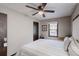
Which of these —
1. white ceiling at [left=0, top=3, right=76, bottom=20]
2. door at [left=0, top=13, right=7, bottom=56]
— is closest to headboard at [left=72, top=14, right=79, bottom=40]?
white ceiling at [left=0, top=3, right=76, bottom=20]

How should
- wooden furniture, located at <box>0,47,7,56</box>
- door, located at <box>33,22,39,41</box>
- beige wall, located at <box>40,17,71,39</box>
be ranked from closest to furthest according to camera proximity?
wooden furniture, located at <box>0,47,7,56</box>
beige wall, located at <box>40,17,71,39</box>
door, located at <box>33,22,39,41</box>

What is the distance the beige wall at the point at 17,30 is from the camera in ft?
3.86

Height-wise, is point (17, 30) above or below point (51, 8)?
below

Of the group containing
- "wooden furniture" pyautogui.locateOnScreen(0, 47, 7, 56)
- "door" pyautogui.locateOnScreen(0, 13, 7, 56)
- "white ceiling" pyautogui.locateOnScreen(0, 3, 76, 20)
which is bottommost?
"wooden furniture" pyautogui.locateOnScreen(0, 47, 7, 56)

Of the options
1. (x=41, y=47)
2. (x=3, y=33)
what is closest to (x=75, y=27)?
(x=41, y=47)

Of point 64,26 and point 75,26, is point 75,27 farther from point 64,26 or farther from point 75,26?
point 64,26

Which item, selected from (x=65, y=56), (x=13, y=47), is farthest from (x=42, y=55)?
(x=13, y=47)

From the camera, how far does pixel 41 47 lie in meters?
1.27

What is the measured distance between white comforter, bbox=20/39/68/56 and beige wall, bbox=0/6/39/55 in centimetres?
11

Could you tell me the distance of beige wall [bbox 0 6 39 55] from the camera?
1.18m

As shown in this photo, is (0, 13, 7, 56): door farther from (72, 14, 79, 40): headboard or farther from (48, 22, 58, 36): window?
(72, 14, 79, 40): headboard

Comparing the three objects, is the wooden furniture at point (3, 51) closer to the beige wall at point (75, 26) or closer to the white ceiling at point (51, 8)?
the white ceiling at point (51, 8)

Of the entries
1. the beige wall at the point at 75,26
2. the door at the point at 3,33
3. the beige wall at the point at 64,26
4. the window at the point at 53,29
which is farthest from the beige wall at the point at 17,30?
the beige wall at the point at 75,26

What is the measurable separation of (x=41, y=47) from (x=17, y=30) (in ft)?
1.64
